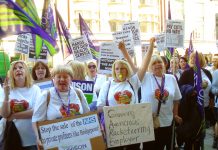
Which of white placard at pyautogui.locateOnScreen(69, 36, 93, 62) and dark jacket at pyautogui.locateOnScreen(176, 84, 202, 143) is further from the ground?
white placard at pyautogui.locateOnScreen(69, 36, 93, 62)

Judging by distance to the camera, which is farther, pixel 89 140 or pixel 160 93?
pixel 160 93

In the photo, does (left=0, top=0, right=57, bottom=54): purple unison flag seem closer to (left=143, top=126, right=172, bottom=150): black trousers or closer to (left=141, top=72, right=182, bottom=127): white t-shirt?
(left=141, top=72, right=182, bottom=127): white t-shirt

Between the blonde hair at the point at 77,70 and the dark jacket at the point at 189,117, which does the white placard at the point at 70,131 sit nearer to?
the blonde hair at the point at 77,70

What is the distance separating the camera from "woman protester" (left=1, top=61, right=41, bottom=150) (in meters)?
4.50

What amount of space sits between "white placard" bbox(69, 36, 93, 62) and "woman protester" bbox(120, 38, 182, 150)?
223cm

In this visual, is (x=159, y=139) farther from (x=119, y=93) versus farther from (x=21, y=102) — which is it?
(x=21, y=102)

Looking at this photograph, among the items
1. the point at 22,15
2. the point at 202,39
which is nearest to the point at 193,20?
the point at 202,39

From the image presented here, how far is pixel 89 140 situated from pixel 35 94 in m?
0.94

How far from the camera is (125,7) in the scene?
122 ft

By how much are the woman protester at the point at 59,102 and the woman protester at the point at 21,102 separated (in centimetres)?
35

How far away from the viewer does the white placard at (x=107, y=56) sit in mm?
6621

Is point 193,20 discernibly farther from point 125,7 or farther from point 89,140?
point 89,140

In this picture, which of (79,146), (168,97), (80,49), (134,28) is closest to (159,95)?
(168,97)

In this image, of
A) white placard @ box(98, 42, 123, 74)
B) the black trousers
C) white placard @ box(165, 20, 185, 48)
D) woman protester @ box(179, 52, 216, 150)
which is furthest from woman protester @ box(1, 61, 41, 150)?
white placard @ box(165, 20, 185, 48)
